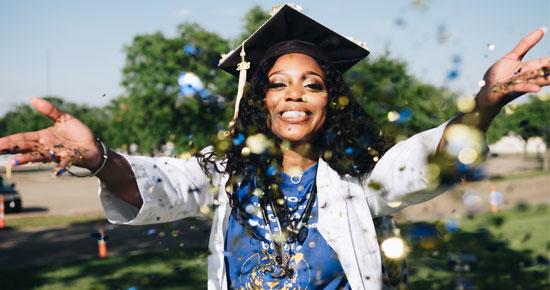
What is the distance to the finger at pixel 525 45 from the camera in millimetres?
2170

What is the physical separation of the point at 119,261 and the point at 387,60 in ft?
34.9

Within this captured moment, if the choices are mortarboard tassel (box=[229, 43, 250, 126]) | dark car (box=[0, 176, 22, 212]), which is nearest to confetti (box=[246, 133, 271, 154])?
mortarboard tassel (box=[229, 43, 250, 126])

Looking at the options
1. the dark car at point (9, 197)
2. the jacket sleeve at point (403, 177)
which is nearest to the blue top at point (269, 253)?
the jacket sleeve at point (403, 177)

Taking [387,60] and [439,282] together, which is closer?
[439,282]

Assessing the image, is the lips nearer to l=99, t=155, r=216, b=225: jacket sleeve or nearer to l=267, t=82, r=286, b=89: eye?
l=267, t=82, r=286, b=89: eye

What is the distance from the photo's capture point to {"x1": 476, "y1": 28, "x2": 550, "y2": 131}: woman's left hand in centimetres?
202

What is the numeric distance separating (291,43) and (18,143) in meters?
1.58

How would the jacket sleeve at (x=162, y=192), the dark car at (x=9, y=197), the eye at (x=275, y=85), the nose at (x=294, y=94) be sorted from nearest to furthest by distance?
the jacket sleeve at (x=162, y=192)
the nose at (x=294, y=94)
the eye at (x=275, y=85)
the dark car at (x=9, y=197)

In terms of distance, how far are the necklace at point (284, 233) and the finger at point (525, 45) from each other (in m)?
1.18

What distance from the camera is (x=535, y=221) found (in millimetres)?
13875

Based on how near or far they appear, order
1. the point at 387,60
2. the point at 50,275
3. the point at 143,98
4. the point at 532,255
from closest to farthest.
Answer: the point at 50,275 < the point at 532,255 < the point at 387,60 < the point at 143,98

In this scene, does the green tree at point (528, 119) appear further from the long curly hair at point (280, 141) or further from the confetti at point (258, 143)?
the confetti at point (258, 143)

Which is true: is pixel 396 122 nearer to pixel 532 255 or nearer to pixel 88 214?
pixel 532 255

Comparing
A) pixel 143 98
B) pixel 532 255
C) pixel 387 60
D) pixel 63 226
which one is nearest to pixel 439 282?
pixel 532 255
